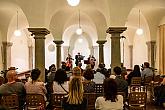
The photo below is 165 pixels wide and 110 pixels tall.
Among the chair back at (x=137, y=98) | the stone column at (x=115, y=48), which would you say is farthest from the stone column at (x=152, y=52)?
the chair back at (x=137, y=98)

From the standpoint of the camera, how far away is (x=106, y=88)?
455 cm

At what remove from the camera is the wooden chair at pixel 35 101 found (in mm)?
6086

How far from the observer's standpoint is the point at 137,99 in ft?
21.0

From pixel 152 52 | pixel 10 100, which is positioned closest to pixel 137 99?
pixel 10 100

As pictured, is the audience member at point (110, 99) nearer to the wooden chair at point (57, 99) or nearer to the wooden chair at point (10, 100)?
the wooden chair at point (57, 99)

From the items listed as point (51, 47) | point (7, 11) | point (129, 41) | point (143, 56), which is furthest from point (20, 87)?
point (51, 47)

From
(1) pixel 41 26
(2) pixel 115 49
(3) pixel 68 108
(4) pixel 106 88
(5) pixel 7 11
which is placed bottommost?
(3) pixel 68 108

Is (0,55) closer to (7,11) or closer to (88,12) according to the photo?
(7,11)

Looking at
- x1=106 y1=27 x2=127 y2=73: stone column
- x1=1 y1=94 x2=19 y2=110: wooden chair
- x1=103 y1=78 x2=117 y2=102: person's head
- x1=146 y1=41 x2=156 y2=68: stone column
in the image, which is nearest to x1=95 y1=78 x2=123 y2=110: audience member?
x1=103 y1=78 x2=117 y2=102: person's head

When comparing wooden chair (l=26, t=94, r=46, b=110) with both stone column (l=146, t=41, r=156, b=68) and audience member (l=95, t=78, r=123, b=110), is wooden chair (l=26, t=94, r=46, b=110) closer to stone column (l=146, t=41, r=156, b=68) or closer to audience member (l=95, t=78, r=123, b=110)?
audience member (l=95, t=78, r=123, b=110)

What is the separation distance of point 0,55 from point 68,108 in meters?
12.6

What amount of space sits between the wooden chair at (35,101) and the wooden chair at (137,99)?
5.96 ft

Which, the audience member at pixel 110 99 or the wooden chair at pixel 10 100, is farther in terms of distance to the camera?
the wooden chair at pixel 10 100

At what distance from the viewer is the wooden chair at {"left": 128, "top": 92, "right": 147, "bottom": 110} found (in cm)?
631
